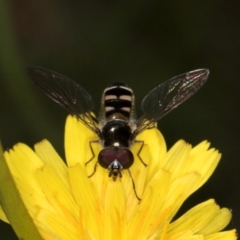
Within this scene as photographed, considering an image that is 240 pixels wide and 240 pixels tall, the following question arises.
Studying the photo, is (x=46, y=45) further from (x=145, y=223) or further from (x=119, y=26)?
(x=145, y=223)

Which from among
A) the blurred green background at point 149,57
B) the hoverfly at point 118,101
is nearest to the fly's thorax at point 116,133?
the hoverfly at point 118,101

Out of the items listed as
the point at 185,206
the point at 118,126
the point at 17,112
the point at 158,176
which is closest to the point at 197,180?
the point at 158,176

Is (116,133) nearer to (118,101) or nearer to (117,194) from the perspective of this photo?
(118,101)

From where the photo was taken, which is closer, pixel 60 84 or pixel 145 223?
pixel 145 223

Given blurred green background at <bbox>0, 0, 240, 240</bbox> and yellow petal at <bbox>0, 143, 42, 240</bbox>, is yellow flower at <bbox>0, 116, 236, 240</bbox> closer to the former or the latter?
yellow petal at <bbox>0, 143, 42, 240</bbox>

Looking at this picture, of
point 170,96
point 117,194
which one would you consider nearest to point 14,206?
point 117,194

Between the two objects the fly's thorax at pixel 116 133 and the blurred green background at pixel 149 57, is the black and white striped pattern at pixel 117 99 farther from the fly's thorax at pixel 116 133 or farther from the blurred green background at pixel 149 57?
the blurred green background at pixel 149 57
